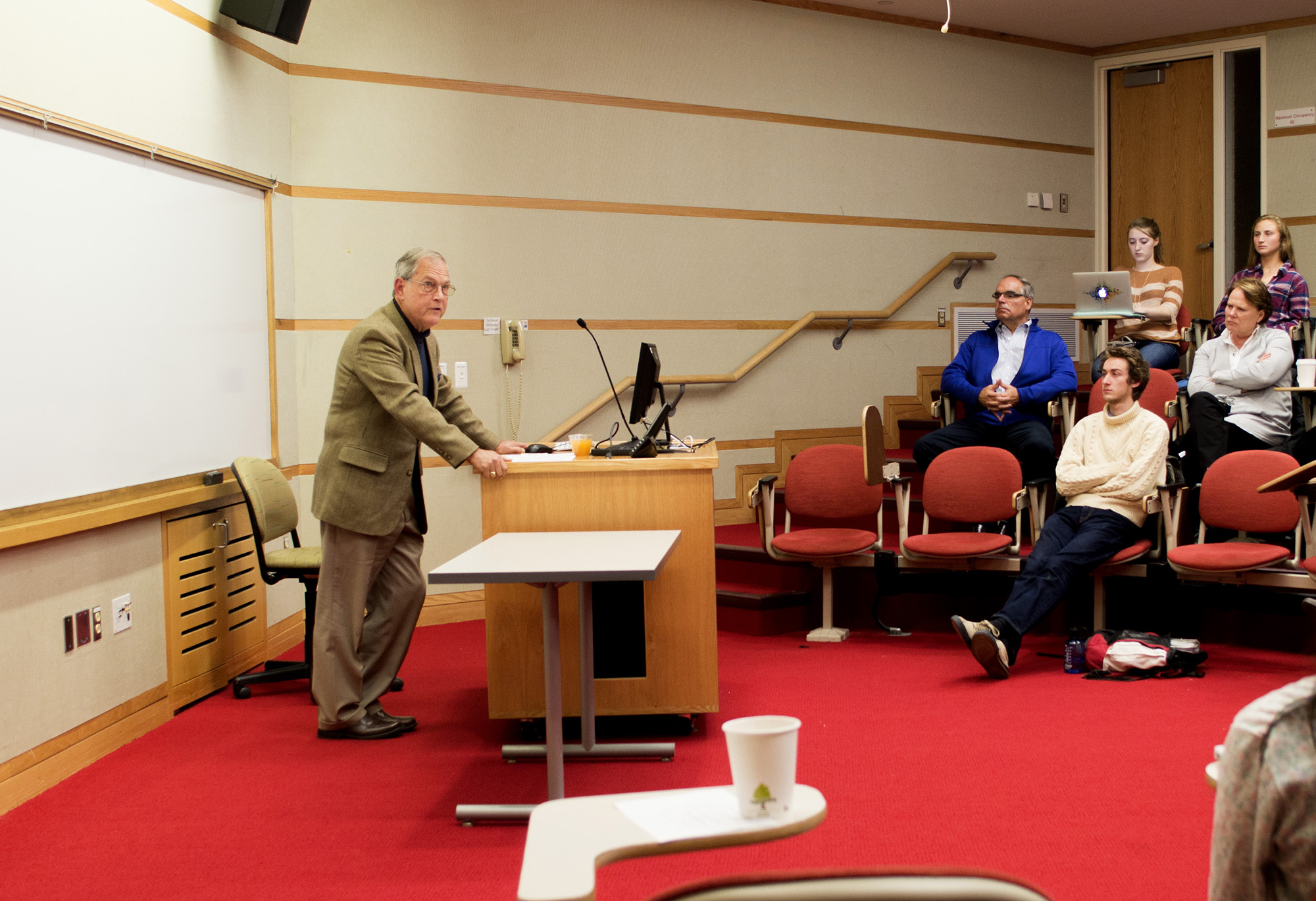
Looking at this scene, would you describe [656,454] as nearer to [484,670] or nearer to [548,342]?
[484,670]

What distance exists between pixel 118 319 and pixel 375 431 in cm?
101

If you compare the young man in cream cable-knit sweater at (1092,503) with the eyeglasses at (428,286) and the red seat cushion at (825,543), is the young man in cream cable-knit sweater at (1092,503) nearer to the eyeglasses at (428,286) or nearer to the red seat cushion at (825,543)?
the red seat cushion at (825,543)

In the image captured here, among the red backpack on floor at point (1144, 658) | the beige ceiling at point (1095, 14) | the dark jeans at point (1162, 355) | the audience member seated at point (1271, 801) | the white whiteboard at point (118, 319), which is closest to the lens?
the audience member seated at point (1271, 801)

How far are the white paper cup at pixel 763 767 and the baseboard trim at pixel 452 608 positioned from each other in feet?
14.4

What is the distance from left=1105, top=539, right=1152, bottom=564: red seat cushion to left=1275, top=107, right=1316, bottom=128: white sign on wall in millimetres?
4302

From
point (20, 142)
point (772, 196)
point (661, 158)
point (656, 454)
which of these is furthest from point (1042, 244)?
point (20, 142)

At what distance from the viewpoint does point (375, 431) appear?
12.0 feet

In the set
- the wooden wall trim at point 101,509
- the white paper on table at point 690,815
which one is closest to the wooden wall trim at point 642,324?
the wooden wall trim at point 101,509

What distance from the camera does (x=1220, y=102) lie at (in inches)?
300

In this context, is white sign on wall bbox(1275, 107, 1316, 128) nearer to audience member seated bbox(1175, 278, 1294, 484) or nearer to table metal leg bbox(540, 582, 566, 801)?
audience member seated bbox(1175, 278, 1294, 484)

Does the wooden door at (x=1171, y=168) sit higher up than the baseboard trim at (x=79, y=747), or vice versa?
the wooden door at (x=1171, y=168)

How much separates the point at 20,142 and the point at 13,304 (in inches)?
19.7

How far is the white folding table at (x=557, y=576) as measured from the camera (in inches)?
102

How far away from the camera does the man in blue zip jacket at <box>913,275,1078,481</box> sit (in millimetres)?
5402
